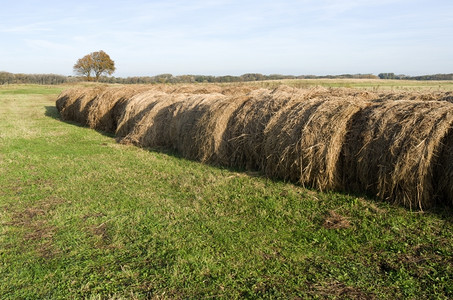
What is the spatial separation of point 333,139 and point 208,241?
3.20 metres

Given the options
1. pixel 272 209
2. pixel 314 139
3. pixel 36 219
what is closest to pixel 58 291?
pixel 36 219

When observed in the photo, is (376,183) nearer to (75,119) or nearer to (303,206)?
(303,206)

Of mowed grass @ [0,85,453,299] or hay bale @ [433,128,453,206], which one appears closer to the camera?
mowed grass @ [0,85,453,299]

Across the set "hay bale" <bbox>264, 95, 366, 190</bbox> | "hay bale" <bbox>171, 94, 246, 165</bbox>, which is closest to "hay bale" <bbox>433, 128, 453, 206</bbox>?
"hay bale" <bbox>264, 95, 366, 190</bbox>

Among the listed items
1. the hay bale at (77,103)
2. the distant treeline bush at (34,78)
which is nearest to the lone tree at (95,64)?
the distant treeline bush at (34,78)

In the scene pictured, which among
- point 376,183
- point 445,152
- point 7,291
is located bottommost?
point 7,291

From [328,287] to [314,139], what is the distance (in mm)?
3458

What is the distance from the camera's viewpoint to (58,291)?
3672 mm

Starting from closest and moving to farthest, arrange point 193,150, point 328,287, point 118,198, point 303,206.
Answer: point 328,287 → point 303,206 → point 118,198 → point 193,150

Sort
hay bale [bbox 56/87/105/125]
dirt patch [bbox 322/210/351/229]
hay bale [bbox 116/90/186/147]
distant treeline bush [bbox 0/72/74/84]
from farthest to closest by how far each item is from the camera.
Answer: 1. distant treeline bush [bbox 0/72/74/84]
2. hay bale [bbox 56/87/105/125]
3. hay bale [bbox 116/90/186/147]
4. dirt patch [bbox 322/210/351/229]

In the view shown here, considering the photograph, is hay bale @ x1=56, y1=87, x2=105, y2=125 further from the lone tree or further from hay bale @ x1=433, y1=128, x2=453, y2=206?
the lone tree

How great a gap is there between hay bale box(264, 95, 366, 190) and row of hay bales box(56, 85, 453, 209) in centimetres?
2

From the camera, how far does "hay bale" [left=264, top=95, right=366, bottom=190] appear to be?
21.2 feet

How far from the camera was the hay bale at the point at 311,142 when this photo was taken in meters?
6.45
